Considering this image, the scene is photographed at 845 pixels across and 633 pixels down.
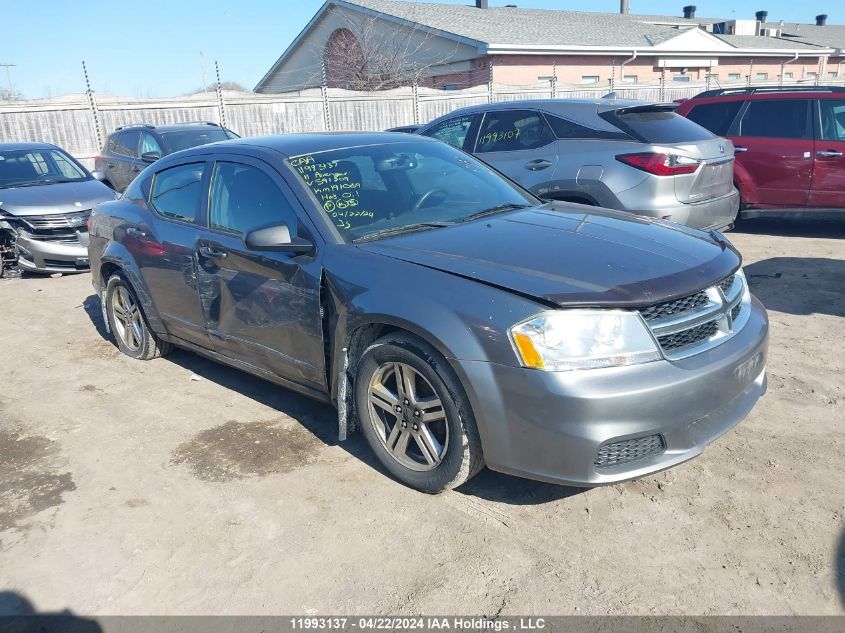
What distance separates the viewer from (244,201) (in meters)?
4.30

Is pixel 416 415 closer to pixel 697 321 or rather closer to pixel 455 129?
pixel 697 321

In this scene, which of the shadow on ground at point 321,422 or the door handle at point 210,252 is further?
the door handle at point 210,252

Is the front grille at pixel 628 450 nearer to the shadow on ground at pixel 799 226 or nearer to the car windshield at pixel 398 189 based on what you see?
the car windshield at pixel 398 189

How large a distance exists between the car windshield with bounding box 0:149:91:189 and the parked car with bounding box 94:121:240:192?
1.11 meters

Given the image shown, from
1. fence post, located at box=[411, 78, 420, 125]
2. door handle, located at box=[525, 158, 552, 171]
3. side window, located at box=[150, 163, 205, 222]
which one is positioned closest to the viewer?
side window, located at box=[150, 163, 205, 222]

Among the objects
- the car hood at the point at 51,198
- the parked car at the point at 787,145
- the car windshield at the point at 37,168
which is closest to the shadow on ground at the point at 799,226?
the parked car at the point at 787,145

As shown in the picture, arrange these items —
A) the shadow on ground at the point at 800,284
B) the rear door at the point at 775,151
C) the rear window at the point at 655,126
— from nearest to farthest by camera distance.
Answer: the shadow on ground at the point at 800,284 → the rear window at the point at 655,126 → the rear door at the point at 775,151

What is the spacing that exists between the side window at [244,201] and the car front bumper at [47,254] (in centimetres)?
514

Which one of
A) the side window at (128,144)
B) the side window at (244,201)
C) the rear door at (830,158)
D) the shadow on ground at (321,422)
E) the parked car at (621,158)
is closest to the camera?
the shadow on ground at (321,422)

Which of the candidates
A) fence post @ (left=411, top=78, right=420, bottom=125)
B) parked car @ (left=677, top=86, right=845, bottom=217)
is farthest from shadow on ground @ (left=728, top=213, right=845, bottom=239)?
fence post @ (left=411, top=78, right=420, bottom=125)

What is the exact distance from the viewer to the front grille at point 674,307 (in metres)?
2.98

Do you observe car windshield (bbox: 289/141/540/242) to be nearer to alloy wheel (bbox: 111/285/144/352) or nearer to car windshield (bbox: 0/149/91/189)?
alloy wheel (bbox: 111/285/144/352)

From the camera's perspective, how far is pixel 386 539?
10.3ft

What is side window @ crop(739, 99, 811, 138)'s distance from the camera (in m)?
8.38
